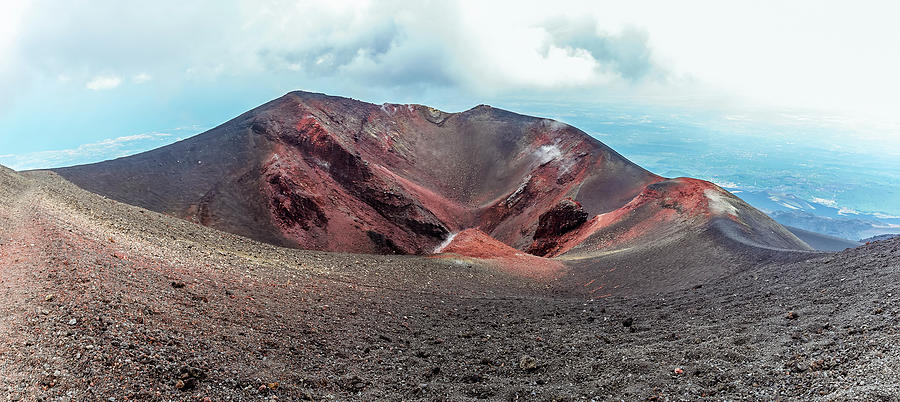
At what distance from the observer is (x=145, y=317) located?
9.16 m

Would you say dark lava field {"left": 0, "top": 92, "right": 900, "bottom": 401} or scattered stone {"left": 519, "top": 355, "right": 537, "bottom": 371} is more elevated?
dark lava field {"left": 0, "top": 92, "right": 900, "bottom": 401}

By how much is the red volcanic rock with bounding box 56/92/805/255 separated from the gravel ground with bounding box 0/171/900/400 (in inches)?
576

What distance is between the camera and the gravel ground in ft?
A: 24.0

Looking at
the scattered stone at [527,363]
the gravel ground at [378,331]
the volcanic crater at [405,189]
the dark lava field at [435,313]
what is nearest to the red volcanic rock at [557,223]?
the volcanic crater at [405,189]

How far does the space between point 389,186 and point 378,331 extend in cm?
3445

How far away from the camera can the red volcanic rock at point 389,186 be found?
3391 cm

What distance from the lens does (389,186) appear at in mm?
46219

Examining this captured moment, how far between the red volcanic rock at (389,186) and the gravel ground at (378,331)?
14633mm

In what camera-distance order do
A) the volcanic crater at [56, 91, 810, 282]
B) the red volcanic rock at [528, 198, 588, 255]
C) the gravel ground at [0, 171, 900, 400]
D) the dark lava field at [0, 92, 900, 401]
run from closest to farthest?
the gravel ground at [0, 171, 900, 400]
the dark lava field at [0, 92, 900, 401]
the volcanic crater at [56, 91, 810, 282]
the red volcanic rock at [528, 198, 588, 255]

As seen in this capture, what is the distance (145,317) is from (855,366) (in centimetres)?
1400

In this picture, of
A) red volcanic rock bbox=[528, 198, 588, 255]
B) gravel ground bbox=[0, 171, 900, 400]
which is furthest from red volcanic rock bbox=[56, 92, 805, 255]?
gravel ground bbox=[0, 171, 900, 400]

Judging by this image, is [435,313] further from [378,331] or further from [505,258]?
[505,258]

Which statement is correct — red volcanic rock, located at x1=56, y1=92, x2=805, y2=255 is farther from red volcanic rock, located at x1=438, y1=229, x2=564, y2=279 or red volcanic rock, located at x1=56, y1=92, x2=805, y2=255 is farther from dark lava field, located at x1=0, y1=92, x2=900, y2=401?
red volcanic rock, located at x1=438, y1=229, x2=564, y2=279

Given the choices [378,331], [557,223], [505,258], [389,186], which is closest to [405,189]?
[389,186]
